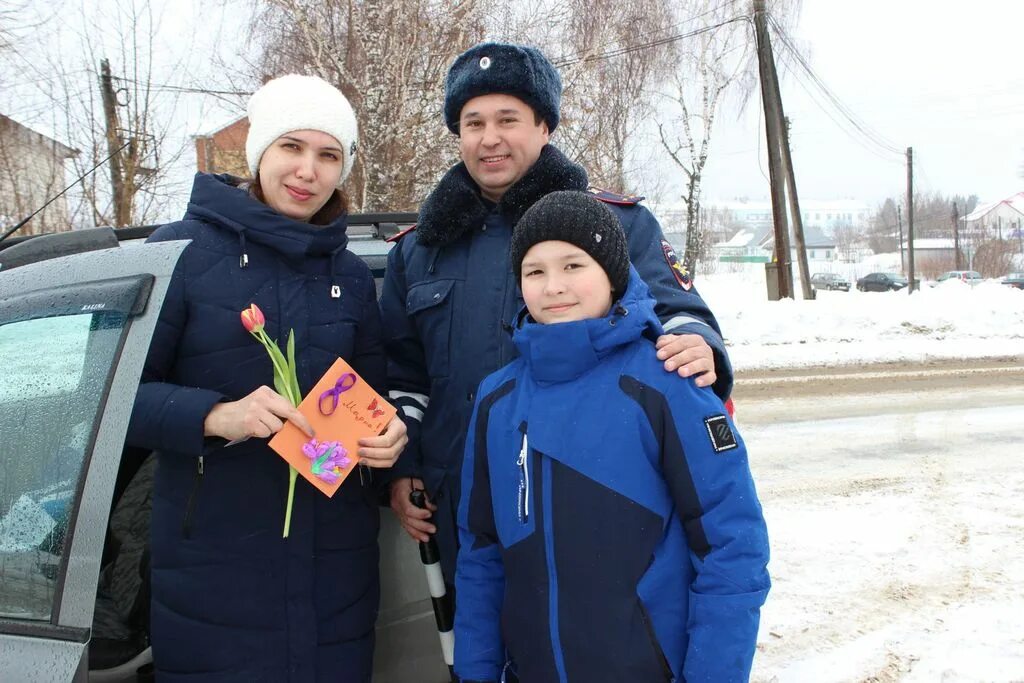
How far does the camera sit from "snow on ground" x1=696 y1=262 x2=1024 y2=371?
10.2m

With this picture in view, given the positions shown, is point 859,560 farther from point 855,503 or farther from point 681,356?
point 681,356

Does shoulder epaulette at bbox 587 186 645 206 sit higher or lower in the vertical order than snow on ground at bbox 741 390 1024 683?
higher

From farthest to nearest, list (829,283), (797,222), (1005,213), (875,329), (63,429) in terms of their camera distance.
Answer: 1. (1005,213)
2. (829,283)
3. (797,222)
4. (875,329)
5. (63,429)

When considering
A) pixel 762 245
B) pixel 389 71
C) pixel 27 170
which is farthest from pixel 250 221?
pixel 762 245

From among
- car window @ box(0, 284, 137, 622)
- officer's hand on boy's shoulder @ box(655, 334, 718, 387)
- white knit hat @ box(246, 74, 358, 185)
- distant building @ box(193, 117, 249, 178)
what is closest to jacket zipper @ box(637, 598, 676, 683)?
officer's hand on boy's shoulder @ box(655, 334, 718, 387)

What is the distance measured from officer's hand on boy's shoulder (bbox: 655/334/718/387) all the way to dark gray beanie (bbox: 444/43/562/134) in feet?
2.88

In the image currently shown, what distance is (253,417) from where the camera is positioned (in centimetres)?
158

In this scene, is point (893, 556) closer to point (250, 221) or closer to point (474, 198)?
point (474, 198)

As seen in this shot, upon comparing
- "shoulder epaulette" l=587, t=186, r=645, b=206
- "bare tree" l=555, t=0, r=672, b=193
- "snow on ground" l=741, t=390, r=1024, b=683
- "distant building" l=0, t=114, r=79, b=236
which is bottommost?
"snow on ground" l=741, t=390, r=1024, b=683

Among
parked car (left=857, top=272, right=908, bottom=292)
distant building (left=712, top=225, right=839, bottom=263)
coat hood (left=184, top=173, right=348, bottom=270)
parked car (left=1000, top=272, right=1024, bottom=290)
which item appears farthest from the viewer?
distant building (left=712, top=225, right=839, bottom=263)

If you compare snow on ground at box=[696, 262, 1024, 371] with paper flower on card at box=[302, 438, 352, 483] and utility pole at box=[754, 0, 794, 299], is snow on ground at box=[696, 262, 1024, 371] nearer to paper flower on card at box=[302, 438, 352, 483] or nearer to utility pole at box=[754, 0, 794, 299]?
utility pole at box=[754, 0, 794, 299]

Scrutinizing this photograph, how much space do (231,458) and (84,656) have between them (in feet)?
1.68

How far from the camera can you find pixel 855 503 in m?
4.71

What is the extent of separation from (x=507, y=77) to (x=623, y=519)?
1.23 meters
